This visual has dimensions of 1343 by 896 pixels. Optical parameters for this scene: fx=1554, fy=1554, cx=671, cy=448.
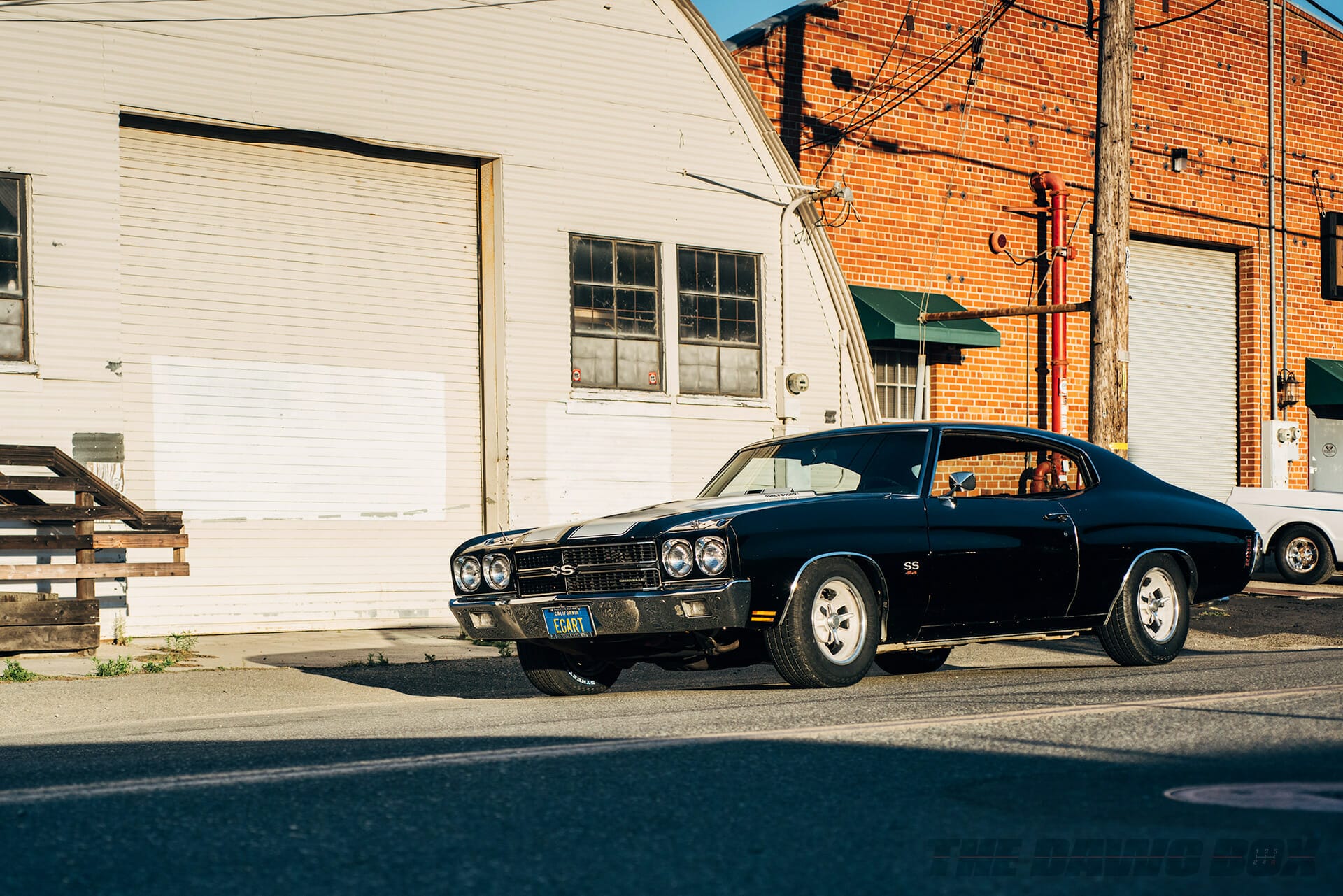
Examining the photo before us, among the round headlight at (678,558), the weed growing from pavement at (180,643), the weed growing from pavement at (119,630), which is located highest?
the round headlight at (678,558)

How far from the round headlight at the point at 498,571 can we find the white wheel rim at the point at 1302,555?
13392 mm

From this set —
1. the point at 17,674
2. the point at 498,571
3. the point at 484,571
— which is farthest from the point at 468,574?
the point at 17,674

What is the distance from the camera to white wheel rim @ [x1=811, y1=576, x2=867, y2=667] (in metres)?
7.95

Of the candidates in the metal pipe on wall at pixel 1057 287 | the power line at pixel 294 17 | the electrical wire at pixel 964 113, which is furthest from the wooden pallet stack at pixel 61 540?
the metal pipe on wall at pixel 1057 287

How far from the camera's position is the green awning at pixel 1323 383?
2458 centimetres

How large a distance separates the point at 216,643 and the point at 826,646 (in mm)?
7047

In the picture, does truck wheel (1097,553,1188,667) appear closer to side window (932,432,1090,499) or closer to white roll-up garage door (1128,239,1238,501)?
side window (932,432,1090,499)

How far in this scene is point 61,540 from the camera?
12.3 metres

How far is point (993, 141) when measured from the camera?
2116cm

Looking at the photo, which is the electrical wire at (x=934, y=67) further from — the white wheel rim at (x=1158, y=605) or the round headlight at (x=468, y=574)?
the round headlight at (x=468, y=574)

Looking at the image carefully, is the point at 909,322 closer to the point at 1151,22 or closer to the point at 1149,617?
the point at 1151,22

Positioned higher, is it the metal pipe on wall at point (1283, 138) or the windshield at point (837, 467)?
the metal pipe on wall at point (1283, 138)

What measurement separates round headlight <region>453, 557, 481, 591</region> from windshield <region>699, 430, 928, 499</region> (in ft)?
4.90

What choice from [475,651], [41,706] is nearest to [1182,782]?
[41,706]
